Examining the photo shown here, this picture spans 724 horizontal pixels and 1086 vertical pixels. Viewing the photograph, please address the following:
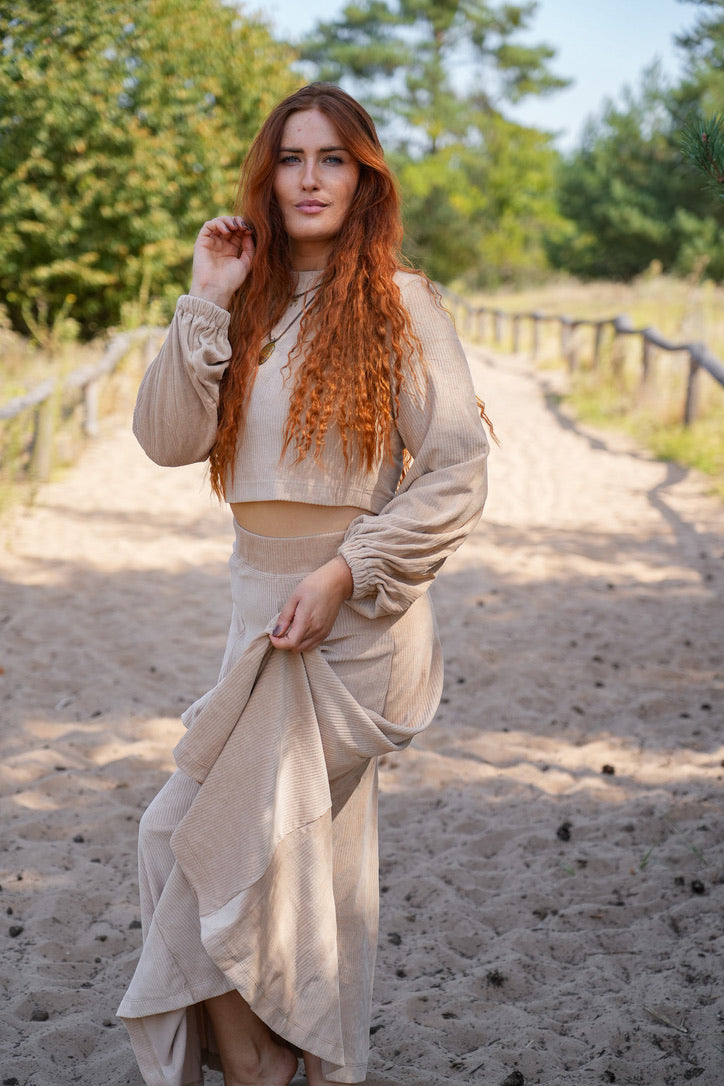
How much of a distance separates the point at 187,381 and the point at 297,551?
0.38 meters

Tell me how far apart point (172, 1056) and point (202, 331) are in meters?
1.41

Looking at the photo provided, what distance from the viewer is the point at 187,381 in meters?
1.94

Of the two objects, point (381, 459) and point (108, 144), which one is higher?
point (108, 144)

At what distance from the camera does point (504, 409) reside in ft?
44.7

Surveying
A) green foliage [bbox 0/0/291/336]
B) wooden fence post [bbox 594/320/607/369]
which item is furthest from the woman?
green foliage [bbox 0/0/291/336]

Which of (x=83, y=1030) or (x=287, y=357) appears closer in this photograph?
(x=287, y=357)

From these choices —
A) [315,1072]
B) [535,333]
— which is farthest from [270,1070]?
[535,333]

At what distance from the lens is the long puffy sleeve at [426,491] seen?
1866 mm

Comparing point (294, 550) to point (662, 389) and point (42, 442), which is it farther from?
point (662, 389)

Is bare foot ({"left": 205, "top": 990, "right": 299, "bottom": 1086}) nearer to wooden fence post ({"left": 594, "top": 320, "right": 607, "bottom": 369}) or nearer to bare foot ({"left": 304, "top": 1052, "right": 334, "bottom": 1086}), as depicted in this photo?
bare foot ({"left": 304, "top": 1052, "right": 334, "bottom": 1086})

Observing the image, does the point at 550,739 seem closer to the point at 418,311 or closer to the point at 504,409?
the point at 418,311

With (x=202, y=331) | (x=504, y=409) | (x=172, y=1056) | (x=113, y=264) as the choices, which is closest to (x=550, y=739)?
(x=172, y=1056)

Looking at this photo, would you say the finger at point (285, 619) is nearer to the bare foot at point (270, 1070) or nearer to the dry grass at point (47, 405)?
the bare foot at point (270, 1070)

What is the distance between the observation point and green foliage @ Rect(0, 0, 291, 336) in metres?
14.2
